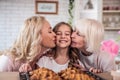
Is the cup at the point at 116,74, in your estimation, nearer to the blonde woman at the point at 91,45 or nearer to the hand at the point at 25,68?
the blonde woman at the point at 91,45

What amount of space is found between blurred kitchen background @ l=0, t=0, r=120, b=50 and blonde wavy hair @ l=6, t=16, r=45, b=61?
119 inches

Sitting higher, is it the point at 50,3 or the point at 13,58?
the point at 50,3

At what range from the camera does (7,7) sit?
500cm

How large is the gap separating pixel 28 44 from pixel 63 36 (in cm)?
27

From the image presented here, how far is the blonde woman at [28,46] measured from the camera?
5.97ft

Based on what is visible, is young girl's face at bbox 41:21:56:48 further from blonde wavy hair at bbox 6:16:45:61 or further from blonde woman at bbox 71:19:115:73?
blonde woman at bbox 71:19:115:73

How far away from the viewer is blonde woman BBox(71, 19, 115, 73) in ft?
6.23

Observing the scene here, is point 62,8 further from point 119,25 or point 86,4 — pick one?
point 119,25

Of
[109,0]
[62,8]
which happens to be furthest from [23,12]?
[109,0]

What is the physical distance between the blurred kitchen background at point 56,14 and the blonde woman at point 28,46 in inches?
118

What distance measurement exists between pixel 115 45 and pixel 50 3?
10.7 feet

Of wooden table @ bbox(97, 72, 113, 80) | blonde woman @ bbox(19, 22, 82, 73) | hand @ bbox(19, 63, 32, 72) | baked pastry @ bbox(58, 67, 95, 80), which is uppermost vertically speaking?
blonde woman @ bbox(19, 22, 82, 73)

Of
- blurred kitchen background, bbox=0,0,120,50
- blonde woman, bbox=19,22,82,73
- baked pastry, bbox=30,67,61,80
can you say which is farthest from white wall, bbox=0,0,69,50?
baked pastry, bbox=30,67,61,80

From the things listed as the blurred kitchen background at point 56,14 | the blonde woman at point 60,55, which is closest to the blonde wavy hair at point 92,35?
the blonde woman at point 60,55
